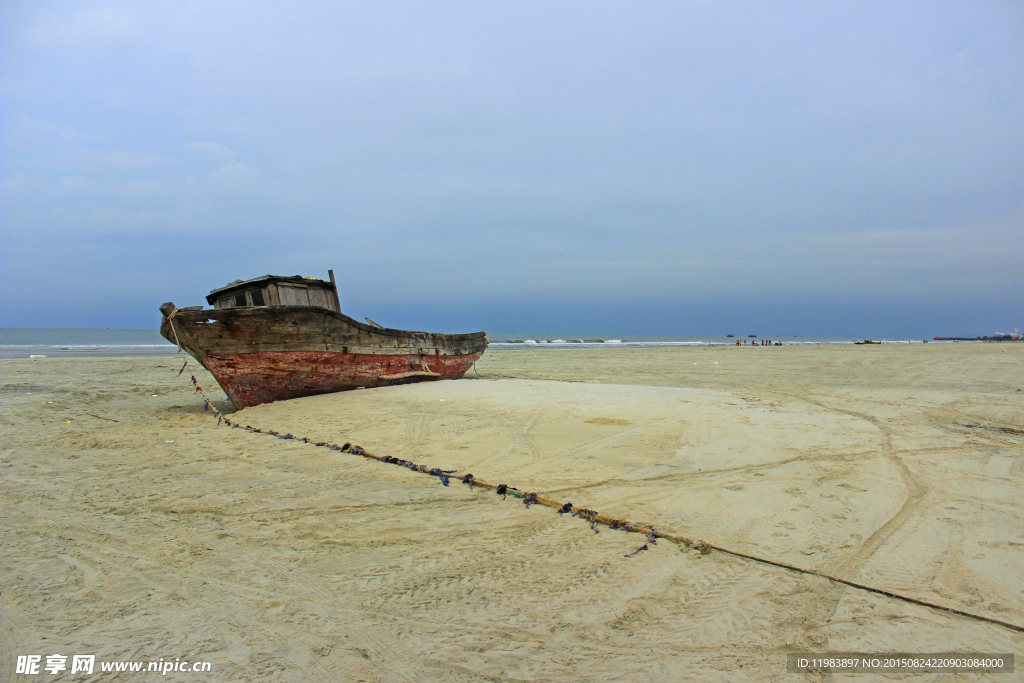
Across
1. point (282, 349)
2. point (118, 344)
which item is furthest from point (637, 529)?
point (118, 344)

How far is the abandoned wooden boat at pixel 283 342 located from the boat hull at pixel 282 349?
0.05 feet

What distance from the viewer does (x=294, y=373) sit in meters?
8.75

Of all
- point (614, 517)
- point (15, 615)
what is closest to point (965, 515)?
point (614, 517)

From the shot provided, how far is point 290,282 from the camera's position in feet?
32.1

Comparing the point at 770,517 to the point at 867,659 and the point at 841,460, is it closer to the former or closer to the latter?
the point at 867,659

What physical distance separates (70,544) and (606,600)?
3.52m

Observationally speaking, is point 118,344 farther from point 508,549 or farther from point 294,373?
point 508,549

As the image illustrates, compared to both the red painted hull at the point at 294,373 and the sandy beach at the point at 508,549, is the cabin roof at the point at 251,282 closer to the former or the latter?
the red painted hull at the point at 294,373

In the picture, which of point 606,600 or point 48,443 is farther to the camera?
point 48,443

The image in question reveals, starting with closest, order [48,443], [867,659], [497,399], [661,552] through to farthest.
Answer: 1. [867,659]
2. [661,552]
3. [48,443]
4. [497,399]

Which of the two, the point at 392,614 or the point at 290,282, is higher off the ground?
the point at 290,282

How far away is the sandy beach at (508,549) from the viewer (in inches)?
84.3

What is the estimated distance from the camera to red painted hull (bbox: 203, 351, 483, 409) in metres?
8.23

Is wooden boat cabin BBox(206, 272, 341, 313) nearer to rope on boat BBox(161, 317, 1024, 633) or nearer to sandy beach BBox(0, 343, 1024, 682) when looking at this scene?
sandy beach BBox(0, 343, 1024, 682)
